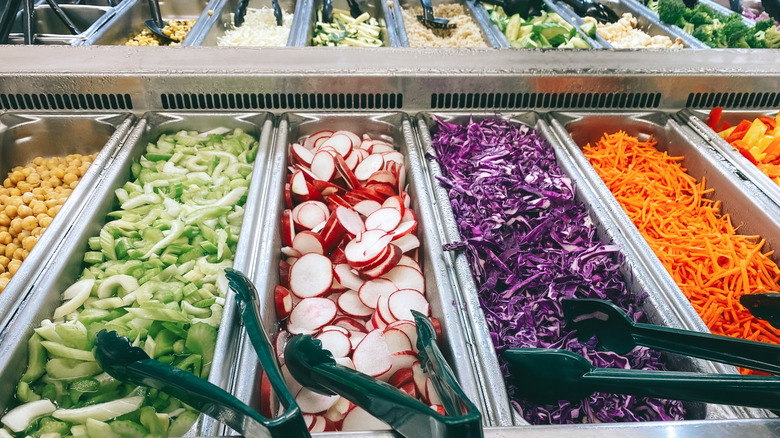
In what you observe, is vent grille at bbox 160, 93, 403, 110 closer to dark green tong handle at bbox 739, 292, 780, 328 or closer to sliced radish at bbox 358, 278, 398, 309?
sliced radish at bbox 358, 278, 398, 309

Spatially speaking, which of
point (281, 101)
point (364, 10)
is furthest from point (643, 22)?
point (281, 101)

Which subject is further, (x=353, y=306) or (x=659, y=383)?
(x=353, y=306)

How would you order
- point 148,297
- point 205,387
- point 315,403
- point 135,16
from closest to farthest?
1. point 205,387
2. point 315,403
3. point 148,297
4. point 135,16

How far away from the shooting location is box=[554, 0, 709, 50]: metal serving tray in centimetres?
373

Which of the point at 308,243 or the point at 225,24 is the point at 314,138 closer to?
the point at 308,243

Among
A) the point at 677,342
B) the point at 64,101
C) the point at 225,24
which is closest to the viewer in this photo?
the point at 677,342

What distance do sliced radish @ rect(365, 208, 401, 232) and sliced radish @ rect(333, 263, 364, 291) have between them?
199mm

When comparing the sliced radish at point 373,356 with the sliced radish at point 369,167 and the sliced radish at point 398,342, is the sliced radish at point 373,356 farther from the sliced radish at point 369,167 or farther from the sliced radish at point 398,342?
the sliced radish at point 369,167

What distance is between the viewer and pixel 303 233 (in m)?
1.77

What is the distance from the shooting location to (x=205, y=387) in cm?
85

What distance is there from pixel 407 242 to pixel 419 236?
0.10m

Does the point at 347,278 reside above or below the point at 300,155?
below

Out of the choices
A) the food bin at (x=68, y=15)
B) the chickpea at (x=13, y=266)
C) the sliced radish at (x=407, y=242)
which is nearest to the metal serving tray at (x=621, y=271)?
the sliced radish at (x=407, y=242)

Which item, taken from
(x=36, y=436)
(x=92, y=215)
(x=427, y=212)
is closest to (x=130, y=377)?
(x=36, y=436)
